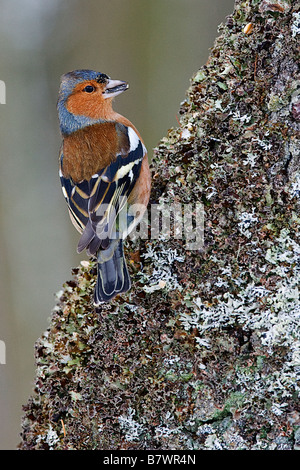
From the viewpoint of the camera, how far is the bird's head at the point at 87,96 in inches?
132

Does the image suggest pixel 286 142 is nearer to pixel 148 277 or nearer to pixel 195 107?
pixel 195 107

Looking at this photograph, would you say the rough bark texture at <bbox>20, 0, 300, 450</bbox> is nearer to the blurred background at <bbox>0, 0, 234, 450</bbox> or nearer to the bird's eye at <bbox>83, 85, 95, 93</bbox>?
the bird's eye at <bbox>83, 85, 95, 93</bbox>

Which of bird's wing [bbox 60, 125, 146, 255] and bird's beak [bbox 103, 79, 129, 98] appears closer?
bird's wing [bbox 60, 125, 146, 255]

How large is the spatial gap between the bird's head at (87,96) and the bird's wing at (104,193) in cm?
51

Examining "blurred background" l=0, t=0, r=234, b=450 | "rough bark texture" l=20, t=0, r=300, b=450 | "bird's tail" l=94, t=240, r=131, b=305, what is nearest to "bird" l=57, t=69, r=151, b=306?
"bird's tail" l=94, t=240, r=131, b=305

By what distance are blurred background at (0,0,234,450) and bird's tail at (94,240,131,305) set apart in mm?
2752

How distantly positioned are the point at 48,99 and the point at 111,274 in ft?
12.1

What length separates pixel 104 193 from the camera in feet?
9.23

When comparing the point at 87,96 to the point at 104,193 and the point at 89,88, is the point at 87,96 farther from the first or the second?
the point at 104,193

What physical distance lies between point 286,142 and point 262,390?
1.00m

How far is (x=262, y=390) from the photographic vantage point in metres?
2.04

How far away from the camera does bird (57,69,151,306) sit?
2.49m

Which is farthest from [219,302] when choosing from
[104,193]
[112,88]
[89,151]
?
[112,88]
